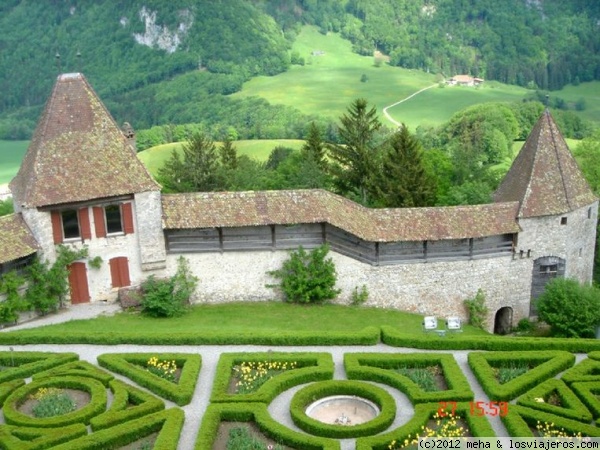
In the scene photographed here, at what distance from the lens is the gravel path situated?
30.8m

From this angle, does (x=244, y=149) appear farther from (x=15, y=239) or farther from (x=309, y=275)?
(x=15, y=239)

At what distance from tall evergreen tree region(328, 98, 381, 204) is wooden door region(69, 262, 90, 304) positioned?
24.1 m

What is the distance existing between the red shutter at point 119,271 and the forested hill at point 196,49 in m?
109

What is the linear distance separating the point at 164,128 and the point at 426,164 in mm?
75519

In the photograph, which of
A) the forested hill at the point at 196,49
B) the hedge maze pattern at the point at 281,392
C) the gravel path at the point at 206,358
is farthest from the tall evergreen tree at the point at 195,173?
the forested hill at the point at 196,49

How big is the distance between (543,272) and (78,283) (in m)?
27.2

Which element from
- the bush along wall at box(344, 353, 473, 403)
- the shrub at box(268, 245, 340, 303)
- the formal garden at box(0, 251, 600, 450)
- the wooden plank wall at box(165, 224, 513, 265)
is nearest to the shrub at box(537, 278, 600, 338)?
the formal garden at box(0, 251, 600, 450)

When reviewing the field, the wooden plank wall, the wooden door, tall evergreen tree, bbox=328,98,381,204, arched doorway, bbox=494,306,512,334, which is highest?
the field

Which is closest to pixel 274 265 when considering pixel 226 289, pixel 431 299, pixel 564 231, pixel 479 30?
pixel 226 289

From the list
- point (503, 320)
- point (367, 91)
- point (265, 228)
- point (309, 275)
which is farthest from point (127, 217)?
point (367, 91)

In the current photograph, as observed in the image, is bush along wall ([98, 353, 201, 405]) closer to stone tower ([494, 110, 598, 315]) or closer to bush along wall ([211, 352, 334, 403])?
bush along wall ([211, 352, 334, 403])

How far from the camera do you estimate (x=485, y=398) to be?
106 ft

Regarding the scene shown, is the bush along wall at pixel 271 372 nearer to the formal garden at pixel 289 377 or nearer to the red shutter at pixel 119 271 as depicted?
the formal garden at pixel 289 377

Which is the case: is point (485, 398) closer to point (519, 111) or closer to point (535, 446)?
point (535, 446)
